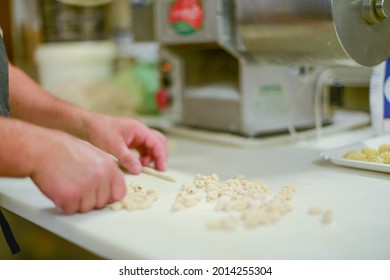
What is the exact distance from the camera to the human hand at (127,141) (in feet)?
2.82

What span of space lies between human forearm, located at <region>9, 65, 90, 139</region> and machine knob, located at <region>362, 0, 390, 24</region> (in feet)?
1.86

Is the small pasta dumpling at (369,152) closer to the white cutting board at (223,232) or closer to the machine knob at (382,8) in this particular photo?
the white cutting board at (223,232)

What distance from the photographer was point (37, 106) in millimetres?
957

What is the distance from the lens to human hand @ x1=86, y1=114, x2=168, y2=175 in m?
0.86

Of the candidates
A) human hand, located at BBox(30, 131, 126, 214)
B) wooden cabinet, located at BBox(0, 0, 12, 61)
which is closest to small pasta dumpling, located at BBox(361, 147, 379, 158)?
human hand, located at BBox(30, 131, 126, 214)

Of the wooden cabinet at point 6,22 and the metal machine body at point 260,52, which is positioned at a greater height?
the wooden cabinet at point 6,22

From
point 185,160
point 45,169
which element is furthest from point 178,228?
point 185,160

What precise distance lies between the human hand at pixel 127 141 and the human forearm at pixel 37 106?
0.06m

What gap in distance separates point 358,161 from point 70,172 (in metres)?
0.54

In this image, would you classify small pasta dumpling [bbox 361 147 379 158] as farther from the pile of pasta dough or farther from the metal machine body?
the metal machine body

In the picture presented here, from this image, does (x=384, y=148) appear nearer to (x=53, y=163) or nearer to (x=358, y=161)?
(x=358, y=161)

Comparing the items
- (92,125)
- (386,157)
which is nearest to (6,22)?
(92,125)

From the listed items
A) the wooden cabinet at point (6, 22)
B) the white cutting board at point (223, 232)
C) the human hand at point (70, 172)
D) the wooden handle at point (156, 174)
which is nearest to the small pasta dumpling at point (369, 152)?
the white cutting board at point (223, 232)
